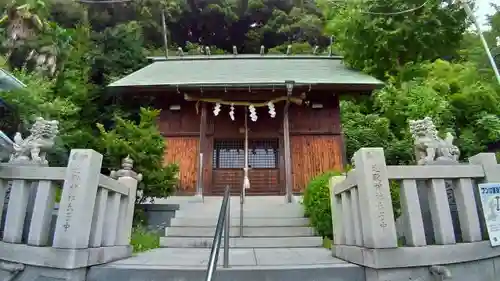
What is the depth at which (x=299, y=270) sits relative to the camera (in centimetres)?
322

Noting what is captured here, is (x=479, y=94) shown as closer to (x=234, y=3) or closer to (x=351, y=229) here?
(x=351, y=229)

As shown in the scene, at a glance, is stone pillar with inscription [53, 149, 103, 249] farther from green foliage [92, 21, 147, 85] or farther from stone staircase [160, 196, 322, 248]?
green foliage [92, 21, 147, 85]

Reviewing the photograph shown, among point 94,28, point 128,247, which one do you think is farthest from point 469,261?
point 94,28

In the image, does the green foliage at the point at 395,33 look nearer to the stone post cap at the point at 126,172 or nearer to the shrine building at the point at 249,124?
the shrine building at the point at 249,124

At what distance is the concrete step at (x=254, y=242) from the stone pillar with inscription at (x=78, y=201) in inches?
104


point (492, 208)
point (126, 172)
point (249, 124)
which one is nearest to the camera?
point (492, 208)

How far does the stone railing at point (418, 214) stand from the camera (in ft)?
9.91

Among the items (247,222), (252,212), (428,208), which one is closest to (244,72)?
(252,212)

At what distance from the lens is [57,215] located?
324 cm

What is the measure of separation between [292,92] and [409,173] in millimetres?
6852

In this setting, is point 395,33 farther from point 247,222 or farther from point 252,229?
point 252,229

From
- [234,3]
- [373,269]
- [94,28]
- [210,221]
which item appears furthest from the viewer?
[234,3]

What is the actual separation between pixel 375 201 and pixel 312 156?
747 centimetres

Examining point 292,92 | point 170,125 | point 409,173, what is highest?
point 292,92
